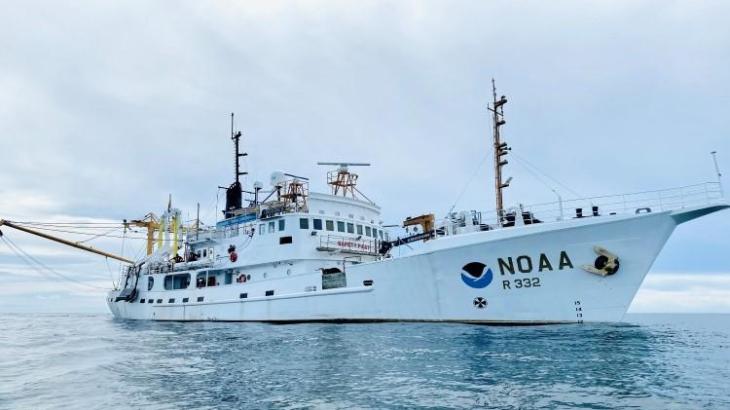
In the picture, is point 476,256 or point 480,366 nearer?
point 480,366

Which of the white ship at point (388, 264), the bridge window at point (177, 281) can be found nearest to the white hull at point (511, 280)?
the white ship at point (388, 264)

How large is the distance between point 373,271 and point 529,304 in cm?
669

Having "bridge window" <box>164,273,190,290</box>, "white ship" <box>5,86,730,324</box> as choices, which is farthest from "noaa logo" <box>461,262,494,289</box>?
"bridge window" <box>164,273,190,290</box>

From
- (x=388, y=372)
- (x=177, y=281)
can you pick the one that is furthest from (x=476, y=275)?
(x=177, y=281)

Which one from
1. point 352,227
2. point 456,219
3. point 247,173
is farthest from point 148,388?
point 247,173

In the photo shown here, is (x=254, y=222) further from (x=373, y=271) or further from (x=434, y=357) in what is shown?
(x=434, y=357)

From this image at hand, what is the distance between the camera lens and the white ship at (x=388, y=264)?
1692 centimetres

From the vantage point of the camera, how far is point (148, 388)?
29.6 ft

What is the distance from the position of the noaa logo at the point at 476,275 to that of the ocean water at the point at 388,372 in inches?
100

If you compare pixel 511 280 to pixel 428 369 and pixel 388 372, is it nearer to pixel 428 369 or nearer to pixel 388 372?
pixel 428 369

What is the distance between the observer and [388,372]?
9992 millimetres

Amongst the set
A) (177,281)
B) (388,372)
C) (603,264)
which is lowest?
(388,372)

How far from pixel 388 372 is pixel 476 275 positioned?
952 centimetres

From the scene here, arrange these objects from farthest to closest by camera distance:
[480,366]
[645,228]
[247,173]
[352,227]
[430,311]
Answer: [247,173]
[352,227]
[430,311]
[645,228]
[480,366]
